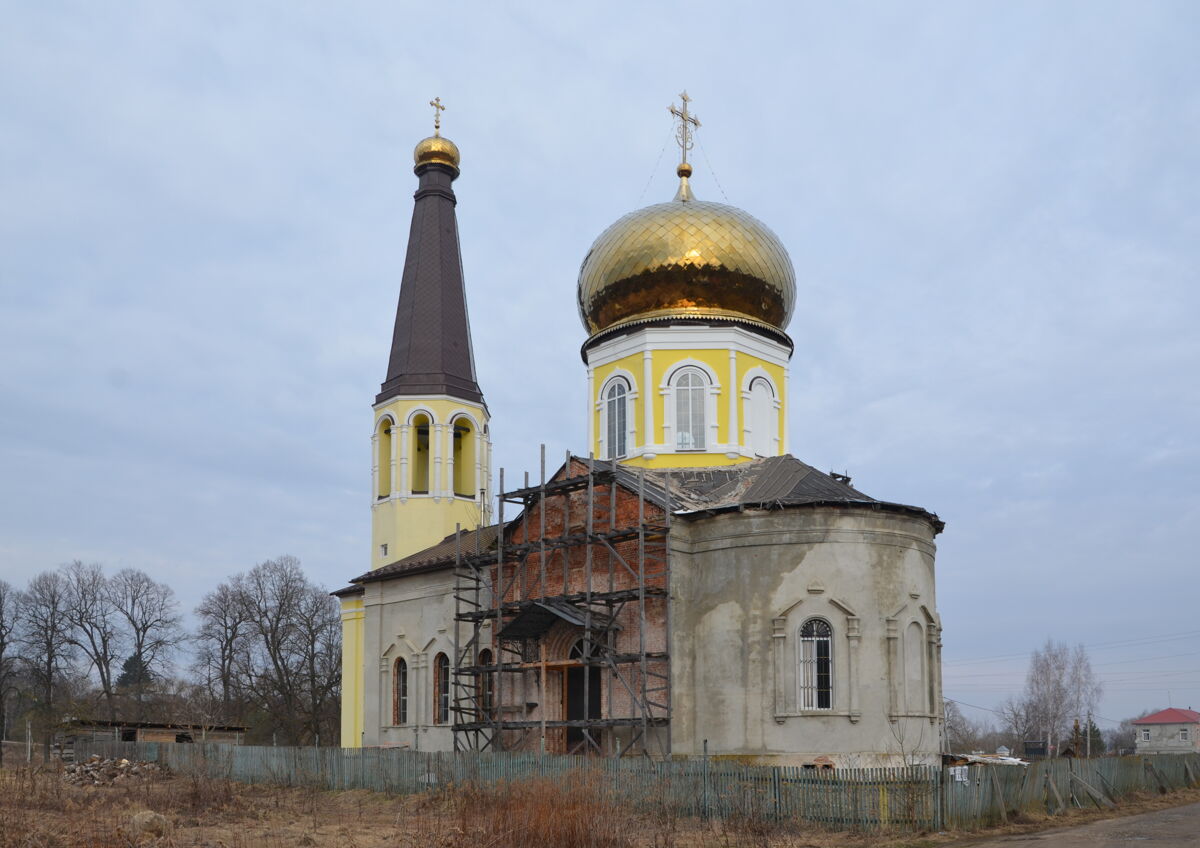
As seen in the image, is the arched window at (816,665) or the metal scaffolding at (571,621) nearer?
the arched window at (816,665)

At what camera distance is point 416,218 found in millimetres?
32656

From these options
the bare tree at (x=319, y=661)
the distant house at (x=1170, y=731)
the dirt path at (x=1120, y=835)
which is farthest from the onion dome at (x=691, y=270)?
the distant house at (x=1170, y=731)

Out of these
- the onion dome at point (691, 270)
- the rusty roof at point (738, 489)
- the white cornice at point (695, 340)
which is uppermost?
the onion dome at point (691, 270)

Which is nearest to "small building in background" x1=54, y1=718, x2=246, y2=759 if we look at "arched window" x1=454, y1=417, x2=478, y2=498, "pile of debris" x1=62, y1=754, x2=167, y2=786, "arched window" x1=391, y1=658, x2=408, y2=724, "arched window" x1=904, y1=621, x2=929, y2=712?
"pile of debris" x1=62, y1=754, x2=167, y2=786

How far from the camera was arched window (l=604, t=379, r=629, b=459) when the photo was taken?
25.7 meters

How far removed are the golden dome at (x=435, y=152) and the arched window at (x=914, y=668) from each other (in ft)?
60.7

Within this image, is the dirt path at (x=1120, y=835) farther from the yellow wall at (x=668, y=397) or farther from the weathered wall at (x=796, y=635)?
the yellow wall at (x=668, y=397)

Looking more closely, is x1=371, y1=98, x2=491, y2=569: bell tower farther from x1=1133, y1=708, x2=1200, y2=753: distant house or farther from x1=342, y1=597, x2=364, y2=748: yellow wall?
x1=1133, y1=708, x2=1200, y2=753: distant house

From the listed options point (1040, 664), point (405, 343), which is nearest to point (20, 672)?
point (405, 343)

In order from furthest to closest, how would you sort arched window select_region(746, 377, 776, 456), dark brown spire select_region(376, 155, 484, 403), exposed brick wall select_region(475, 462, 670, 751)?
1. dark brown spire select_region(376, 155, 484, 403)
2. arched window select_region(746, 377, 776, 456)
3. exposed brick wall select_region(475, 462, 670, 751)

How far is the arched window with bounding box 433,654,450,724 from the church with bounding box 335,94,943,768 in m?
0.05

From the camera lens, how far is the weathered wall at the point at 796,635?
20188 millimetres

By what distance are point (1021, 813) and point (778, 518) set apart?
6.12 m

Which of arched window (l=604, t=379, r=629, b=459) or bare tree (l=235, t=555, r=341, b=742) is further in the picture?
bare tree (l=235, t=555, r=341, b=742)
